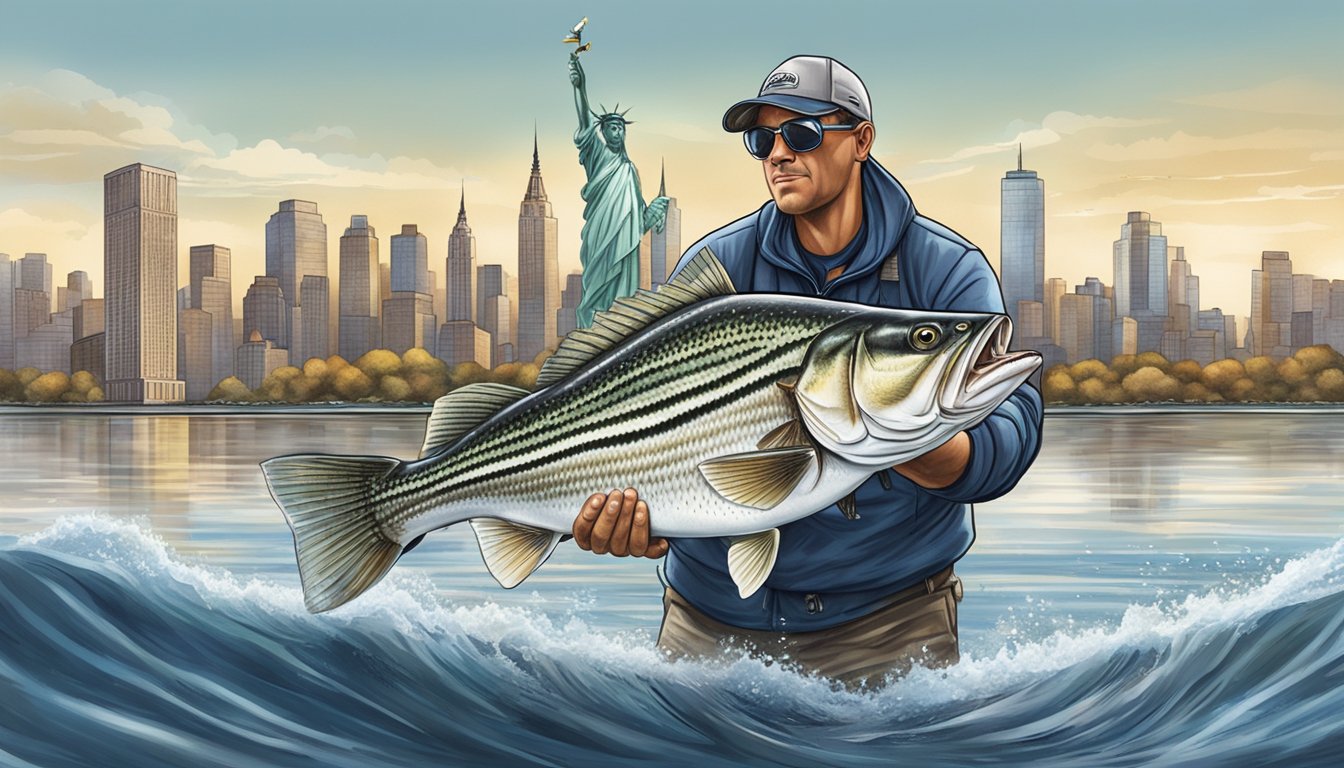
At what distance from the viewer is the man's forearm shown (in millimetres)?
6707

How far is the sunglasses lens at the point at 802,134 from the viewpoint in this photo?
23.8ft

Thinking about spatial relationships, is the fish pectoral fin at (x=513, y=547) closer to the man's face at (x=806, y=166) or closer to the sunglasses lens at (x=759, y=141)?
the man's face at (x=806, y=166)

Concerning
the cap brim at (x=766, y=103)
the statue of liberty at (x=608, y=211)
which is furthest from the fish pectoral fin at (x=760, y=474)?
the statue of liberty at (x=608, y=211)

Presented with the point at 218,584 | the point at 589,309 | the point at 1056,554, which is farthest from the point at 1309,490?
the point at 218,584

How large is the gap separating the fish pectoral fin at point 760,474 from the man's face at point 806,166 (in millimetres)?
1700

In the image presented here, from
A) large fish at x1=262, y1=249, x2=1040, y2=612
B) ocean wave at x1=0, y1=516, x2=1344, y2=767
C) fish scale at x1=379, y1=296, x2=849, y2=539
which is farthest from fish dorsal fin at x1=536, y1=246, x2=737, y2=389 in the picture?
ocean wave at x1=0, y1=516, x2=1344, y2=767

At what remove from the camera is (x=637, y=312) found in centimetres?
688

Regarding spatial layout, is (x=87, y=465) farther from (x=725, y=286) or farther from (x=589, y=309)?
(x=725, y=286)

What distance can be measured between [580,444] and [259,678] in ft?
13.6

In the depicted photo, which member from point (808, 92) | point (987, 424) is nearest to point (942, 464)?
point (987, 424)

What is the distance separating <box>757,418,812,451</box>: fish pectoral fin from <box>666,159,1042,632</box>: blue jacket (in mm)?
1105

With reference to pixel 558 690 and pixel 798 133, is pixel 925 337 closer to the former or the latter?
pixel 798 133

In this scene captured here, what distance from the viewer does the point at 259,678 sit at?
9.56 metres

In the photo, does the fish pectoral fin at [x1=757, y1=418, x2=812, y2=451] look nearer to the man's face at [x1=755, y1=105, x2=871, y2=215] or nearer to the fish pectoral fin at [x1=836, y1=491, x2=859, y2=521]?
the fish pectoral fin at [x1=836, y1=491, x2=859, y2=521]
